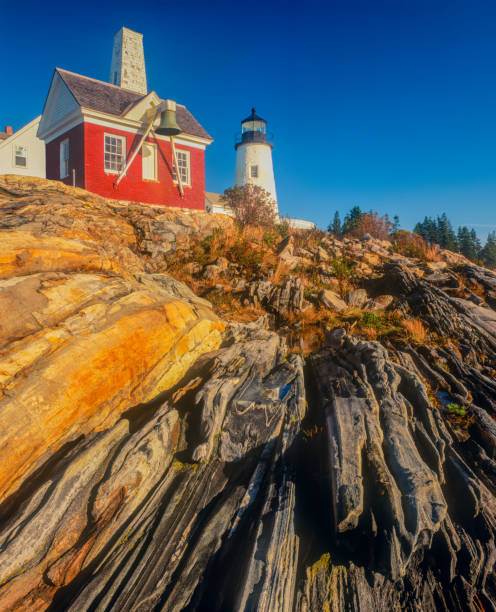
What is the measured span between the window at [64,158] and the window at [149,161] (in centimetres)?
391

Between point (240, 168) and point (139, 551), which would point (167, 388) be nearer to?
point (139, 551)

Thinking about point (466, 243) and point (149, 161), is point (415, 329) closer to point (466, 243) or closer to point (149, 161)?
point (149, 161)

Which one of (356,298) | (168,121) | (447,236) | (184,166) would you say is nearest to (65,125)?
(168,121)

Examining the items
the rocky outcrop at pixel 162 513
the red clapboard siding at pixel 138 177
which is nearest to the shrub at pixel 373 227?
the red clapboard siding at pixel 138 177

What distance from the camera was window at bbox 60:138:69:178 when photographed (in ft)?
62.4

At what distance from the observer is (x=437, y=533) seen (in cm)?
459

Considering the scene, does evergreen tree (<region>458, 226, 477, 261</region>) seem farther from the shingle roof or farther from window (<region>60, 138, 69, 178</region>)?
window (<region>60, 138, 69, 178</region>)

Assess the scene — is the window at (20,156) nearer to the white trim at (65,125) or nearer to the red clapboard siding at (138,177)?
the white trim at (65,125)

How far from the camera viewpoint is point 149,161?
1955 cm

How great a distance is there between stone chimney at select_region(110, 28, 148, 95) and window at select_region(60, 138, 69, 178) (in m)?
7.42

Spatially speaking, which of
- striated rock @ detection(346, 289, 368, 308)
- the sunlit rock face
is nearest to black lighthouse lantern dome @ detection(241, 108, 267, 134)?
striated rock @ detection(346, 289, 368, 308)

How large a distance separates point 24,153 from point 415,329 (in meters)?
28.4

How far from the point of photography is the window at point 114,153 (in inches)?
721

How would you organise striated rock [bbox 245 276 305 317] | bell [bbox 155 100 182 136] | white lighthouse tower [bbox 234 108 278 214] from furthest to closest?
white lighthouse tower [bbox 234 108 278 214] < bell [bbox 155 100 182 136] < striated rock [bbox 245 276 305 317]
